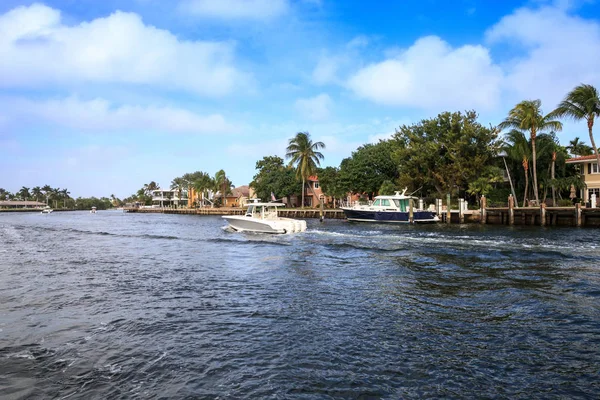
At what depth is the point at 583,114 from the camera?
1433 inches

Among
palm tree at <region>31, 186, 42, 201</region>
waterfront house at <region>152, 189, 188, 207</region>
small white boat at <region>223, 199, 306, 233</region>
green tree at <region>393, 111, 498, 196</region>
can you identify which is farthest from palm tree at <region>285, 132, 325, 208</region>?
palm tree at <region>31, 186, 42, 201</region>

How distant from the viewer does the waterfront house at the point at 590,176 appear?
4223cm

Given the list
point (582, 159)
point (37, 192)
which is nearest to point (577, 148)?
point (582, 159)

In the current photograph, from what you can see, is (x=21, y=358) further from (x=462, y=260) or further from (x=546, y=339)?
(x=462, y=260)

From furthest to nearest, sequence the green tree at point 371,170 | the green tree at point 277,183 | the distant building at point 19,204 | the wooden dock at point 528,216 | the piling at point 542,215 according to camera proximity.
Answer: the distant building at point 19,204 → the green tree at point 277,183 → the green tree at point 371,170 → the piling at point 542,215 → the wooden dock at point 528,216

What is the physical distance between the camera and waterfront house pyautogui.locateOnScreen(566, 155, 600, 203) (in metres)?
42.2

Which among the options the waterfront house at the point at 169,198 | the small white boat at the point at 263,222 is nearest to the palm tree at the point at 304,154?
the small white boat at the point at 263,222

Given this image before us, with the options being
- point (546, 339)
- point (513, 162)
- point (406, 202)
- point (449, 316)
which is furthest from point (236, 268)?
point (513, 162)

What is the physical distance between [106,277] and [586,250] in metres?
20.6

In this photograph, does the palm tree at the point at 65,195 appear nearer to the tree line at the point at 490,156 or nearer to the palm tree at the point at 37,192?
the palm tree at the point at 37,192

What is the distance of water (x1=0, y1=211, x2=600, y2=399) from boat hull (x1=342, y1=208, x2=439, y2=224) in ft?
86.7

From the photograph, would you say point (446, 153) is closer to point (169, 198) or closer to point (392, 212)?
point (392, 212)

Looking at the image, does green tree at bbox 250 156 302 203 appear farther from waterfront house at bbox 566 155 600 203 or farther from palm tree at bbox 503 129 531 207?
waterfront house at bbox 566 155 600 203

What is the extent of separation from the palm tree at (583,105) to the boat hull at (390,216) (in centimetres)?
1556
